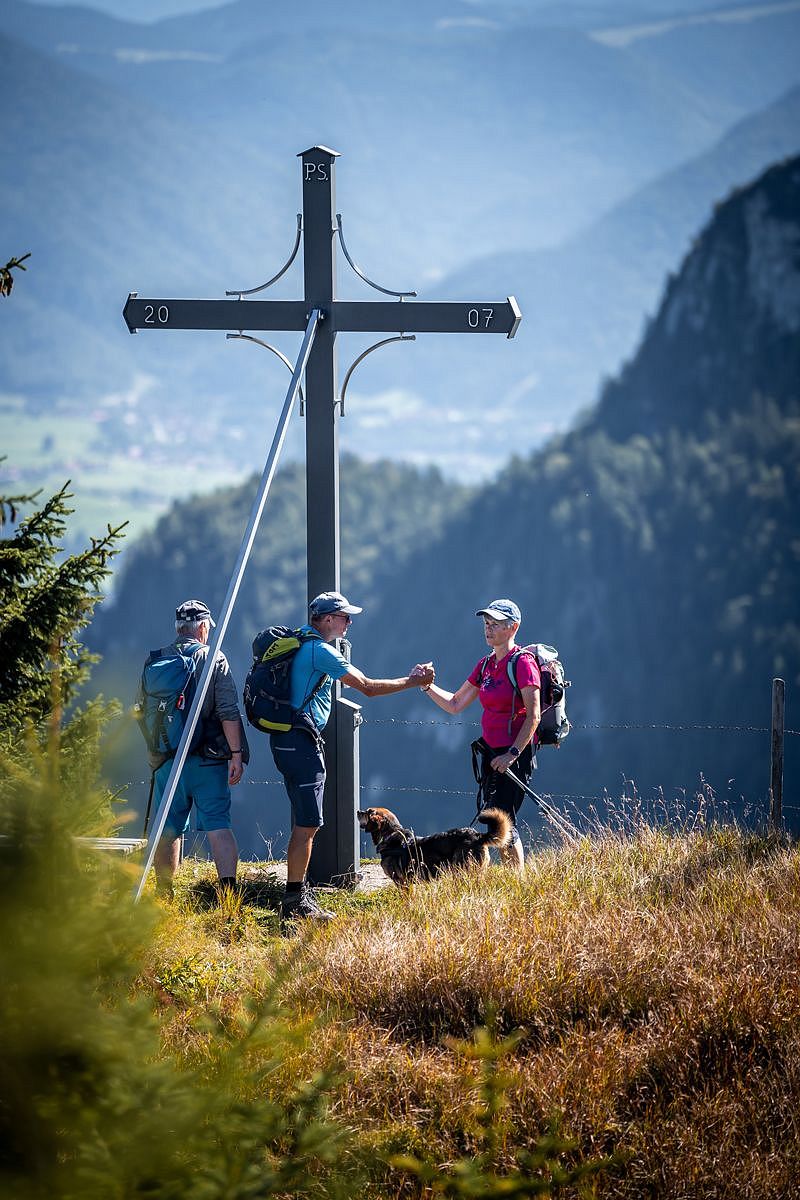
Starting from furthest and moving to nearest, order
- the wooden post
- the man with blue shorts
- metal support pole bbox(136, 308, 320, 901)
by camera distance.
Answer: the wooden post
the man with blue shorts
metal support pole bbox(136, 308, 320, 901)

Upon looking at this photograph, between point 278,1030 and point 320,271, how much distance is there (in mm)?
4700

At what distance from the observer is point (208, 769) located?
592 centimetres

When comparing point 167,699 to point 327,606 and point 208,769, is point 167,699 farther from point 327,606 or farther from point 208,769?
point 327,606

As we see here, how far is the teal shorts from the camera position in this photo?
5898 millimetres

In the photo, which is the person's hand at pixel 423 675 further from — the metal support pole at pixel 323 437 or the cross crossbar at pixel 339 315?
the cross crossbar at pixel 339 315

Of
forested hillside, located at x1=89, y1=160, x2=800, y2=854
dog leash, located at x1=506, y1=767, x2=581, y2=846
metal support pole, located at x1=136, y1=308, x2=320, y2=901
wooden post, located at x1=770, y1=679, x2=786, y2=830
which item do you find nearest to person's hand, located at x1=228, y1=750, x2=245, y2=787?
metal support pole, located at x1=136, y1=308, x2=320, y2=901

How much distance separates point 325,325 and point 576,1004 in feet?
12.0

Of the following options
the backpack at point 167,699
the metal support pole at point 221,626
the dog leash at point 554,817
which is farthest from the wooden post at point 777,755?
the backpack at point 167,699

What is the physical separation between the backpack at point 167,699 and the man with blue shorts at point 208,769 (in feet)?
0.14

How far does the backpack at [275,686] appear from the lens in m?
5.68

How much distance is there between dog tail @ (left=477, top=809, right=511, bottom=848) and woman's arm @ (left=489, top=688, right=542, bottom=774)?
0.81 feet

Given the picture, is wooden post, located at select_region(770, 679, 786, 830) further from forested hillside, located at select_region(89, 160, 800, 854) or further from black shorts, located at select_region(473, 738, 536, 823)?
forested hillside, located at select_region(89, 160, 800, 854)

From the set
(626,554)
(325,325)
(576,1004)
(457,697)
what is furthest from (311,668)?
(626,554)

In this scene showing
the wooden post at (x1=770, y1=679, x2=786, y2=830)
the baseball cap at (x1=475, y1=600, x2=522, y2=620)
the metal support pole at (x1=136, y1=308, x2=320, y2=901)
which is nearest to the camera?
the metal support pole at (x1=136, y1=308, x2=320, y2=901)
